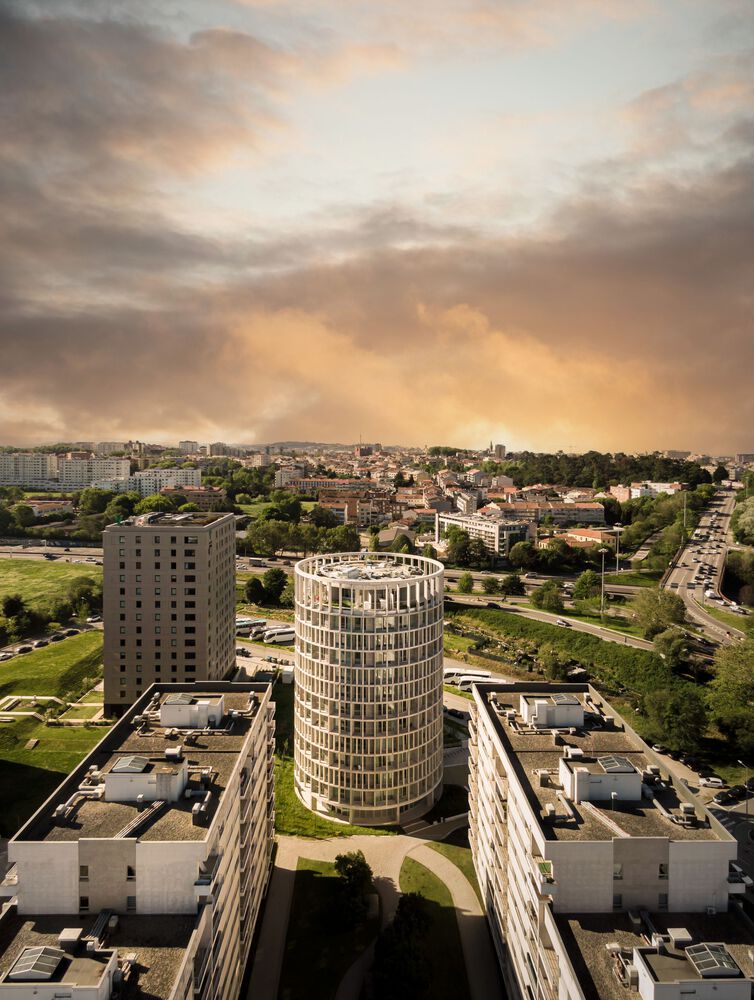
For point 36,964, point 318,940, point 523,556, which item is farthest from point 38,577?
point 36,964

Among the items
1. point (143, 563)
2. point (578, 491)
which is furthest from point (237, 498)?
point (143, 563)

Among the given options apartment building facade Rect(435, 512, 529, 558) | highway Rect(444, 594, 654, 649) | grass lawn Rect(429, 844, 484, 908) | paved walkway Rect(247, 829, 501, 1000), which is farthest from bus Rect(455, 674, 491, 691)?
apartment building facade Rect(435, 512, 529, 558)

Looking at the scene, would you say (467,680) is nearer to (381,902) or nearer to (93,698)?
(381,902)

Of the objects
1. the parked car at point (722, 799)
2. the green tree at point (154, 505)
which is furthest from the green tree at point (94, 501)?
the parked car at point (722, 799)

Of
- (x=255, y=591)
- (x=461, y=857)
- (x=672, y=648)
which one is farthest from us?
(x=255, y=591)

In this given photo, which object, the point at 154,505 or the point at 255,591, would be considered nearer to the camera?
the point at 255,591

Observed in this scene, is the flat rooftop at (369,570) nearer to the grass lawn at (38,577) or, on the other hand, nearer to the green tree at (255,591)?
the green tree at (255,591)

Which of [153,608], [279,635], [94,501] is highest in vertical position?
[94,501]
